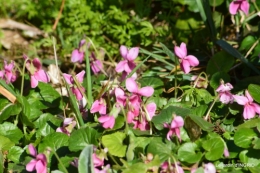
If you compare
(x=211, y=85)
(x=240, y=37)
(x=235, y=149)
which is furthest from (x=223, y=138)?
(x=240, y=37)

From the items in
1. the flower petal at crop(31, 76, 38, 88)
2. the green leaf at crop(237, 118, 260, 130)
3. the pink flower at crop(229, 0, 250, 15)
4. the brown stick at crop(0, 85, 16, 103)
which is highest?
the pink flower at crop(229, 0, 250, 15)

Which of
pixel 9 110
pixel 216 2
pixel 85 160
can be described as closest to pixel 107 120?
pixel 85 160

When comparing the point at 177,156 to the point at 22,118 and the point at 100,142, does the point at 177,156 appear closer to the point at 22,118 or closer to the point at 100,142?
the point at 100,142

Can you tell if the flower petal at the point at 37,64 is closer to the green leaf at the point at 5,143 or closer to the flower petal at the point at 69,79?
the flower petal at the point at 69,79

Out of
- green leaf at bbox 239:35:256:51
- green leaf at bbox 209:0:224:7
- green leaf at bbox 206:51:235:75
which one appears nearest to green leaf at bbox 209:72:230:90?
green leaf at bbox 206:51:235:75

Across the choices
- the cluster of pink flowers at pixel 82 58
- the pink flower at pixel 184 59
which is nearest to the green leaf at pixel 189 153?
the pink flower at pixel 184 59

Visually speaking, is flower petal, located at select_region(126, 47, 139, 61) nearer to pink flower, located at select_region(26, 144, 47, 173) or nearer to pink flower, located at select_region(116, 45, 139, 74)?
pink flower, located at select_region(116, 45, 139, 74)

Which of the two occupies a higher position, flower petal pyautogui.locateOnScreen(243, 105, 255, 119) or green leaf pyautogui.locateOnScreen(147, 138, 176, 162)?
flower petal pyautogui.locateOnScreen(243, 105, 255, 119)
